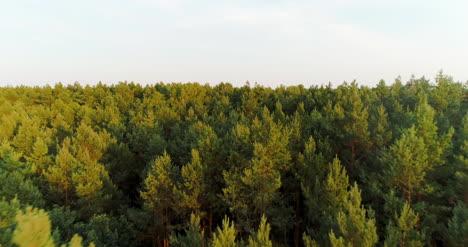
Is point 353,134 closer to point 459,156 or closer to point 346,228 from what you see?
point 459,156

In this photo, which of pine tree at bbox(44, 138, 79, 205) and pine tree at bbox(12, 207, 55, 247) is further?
pine tree at bbox(44, 138, 79, 205)

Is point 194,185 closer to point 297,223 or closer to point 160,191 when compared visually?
point 160,191

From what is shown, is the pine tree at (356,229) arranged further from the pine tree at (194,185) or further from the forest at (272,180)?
the pine tree at (194,185)

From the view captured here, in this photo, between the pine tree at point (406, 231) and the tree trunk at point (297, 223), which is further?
the tree trunk at point (297, 223)

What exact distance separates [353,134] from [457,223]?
1105cm

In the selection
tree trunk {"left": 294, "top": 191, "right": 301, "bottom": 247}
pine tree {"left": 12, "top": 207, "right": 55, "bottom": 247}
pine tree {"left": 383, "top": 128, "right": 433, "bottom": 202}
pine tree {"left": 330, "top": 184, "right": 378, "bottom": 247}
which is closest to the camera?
pine tree {"left": 12, "top": 207, "right": 55, "bottom": 247}

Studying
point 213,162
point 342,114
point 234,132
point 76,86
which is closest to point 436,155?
point 342,114

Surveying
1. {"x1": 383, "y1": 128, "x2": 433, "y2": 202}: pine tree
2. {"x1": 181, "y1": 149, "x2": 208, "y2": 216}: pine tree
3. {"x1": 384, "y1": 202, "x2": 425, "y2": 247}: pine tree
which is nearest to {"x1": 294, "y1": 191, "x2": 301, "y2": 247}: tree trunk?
{"x1": 181, "y1": 149, "x2": 208, "y2": 216}: pine tree

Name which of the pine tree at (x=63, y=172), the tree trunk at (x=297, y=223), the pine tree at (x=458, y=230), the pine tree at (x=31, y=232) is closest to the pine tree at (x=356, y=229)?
the pine tree at (x=458, y=230)

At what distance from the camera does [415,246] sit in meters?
18.2

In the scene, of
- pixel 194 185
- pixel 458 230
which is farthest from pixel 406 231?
pixel 194 185

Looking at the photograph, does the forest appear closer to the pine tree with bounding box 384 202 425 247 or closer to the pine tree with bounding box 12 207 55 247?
the pine tree with bounding box 384 202 425 247

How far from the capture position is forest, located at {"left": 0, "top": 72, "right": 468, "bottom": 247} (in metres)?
20.6

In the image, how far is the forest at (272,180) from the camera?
2062 centimetres
